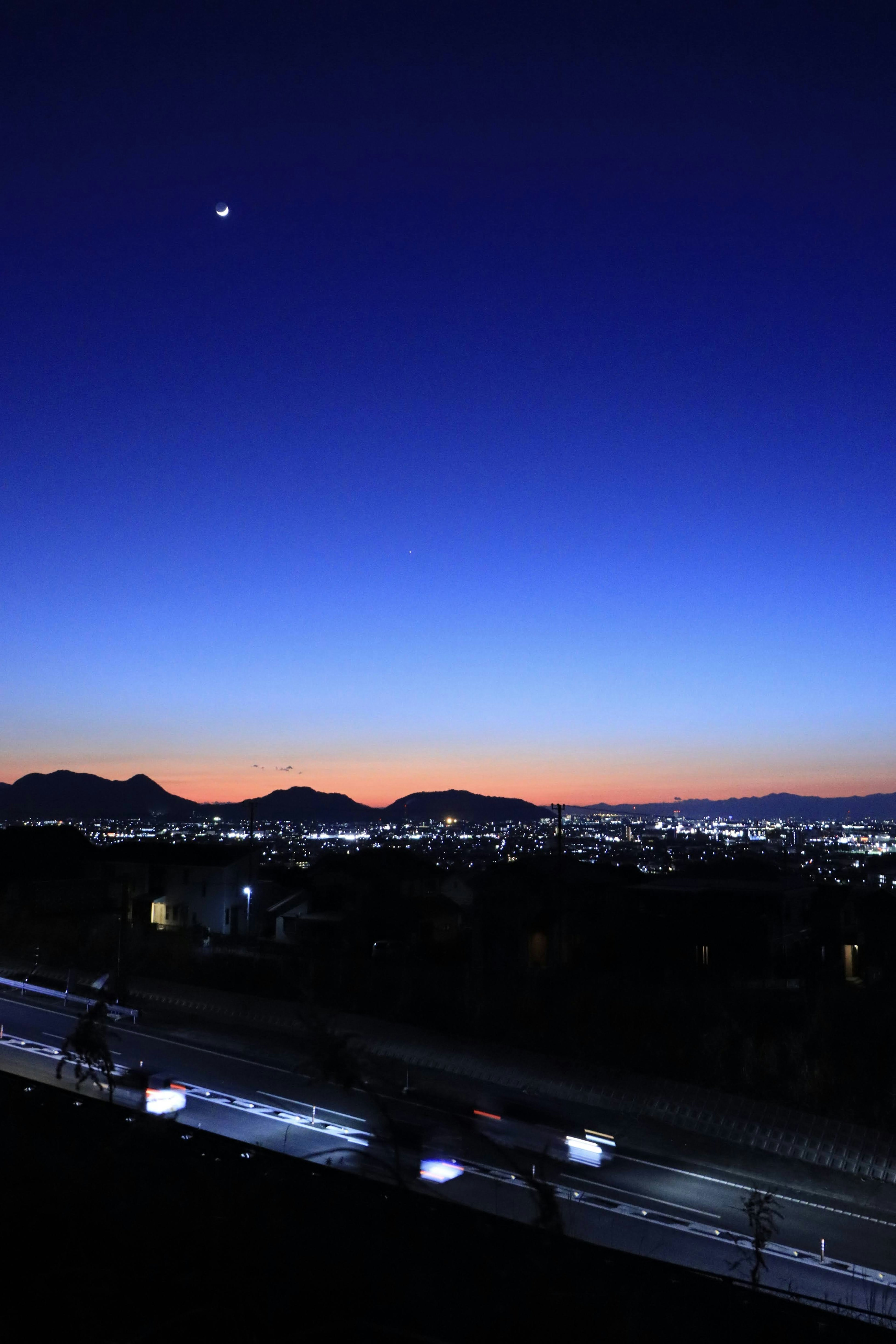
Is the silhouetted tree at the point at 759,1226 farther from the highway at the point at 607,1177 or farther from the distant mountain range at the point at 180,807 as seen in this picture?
the distant mountain range at the point at 180,807

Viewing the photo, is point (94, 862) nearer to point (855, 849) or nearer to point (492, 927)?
point (492, 927)

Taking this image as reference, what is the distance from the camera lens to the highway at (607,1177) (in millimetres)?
8461

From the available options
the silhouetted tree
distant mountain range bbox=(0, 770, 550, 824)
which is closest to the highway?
the silhouetted tree

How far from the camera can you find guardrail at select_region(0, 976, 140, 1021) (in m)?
17.4

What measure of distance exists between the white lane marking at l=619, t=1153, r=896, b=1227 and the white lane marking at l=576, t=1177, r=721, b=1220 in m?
0.69

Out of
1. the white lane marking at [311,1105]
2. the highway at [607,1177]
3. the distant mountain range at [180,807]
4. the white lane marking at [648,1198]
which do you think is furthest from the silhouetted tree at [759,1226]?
the distant mountain range at [180,807]

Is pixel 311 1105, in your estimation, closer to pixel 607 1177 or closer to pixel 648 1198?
pixel 607 1177

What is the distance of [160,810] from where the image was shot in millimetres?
152375

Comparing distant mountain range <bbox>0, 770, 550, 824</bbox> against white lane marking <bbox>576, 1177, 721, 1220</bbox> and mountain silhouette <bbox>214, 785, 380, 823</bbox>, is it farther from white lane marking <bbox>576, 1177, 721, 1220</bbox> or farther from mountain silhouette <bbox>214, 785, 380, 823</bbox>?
white lane marking <bbox>576, 1177, 721, 1220</bbox>

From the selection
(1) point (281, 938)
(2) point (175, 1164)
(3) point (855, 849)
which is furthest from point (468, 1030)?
(3) point (855, 849)

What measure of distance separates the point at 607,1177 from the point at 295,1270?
6146 mm

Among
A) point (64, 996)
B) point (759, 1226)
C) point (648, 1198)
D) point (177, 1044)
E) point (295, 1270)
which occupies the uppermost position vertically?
point (295, 1270)

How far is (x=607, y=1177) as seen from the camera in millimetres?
10219

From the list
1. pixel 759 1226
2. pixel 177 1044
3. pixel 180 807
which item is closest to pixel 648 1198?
pixel 759 1226
